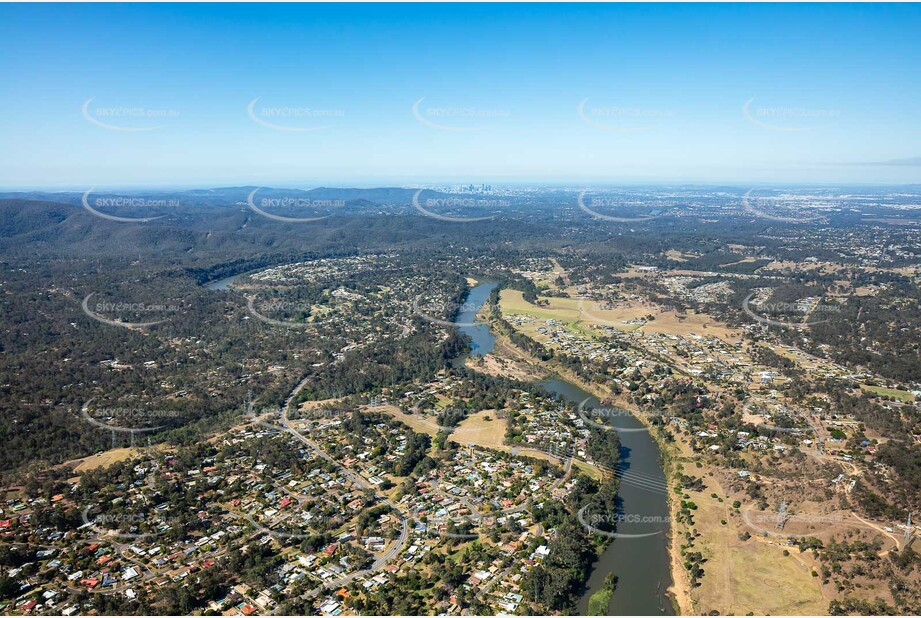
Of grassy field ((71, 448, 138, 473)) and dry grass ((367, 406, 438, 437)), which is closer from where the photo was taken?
grassy field ((71, 448, 138, 473))

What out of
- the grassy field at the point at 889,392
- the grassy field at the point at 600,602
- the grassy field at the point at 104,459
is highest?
the grassy field at the point at 889,392

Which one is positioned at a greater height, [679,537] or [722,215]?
[722,215]

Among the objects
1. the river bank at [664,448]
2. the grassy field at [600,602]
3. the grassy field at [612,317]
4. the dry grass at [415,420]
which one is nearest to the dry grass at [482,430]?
the dry grass at [415,420]

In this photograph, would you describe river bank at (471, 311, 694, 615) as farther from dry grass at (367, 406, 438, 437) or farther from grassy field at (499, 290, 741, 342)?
dry grass at (367, 406, 438, 437)

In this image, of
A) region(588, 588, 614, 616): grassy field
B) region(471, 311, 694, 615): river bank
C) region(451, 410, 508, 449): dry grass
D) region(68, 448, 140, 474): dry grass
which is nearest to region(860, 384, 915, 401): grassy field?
region(471, 311, 694, 615): river bank

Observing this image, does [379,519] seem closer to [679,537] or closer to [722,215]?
[679,537]

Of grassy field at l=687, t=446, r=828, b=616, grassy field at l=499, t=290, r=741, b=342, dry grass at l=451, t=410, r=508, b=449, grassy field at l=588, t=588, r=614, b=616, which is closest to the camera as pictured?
grassy field at l=588, t=588, r=614, b=616

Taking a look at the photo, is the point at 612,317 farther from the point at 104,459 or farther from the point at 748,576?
the point at 104,459

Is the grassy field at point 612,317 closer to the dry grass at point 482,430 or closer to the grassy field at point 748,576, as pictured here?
the dry grass at point 482,430

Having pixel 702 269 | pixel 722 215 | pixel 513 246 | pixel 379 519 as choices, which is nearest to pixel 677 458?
pixel 379 519
